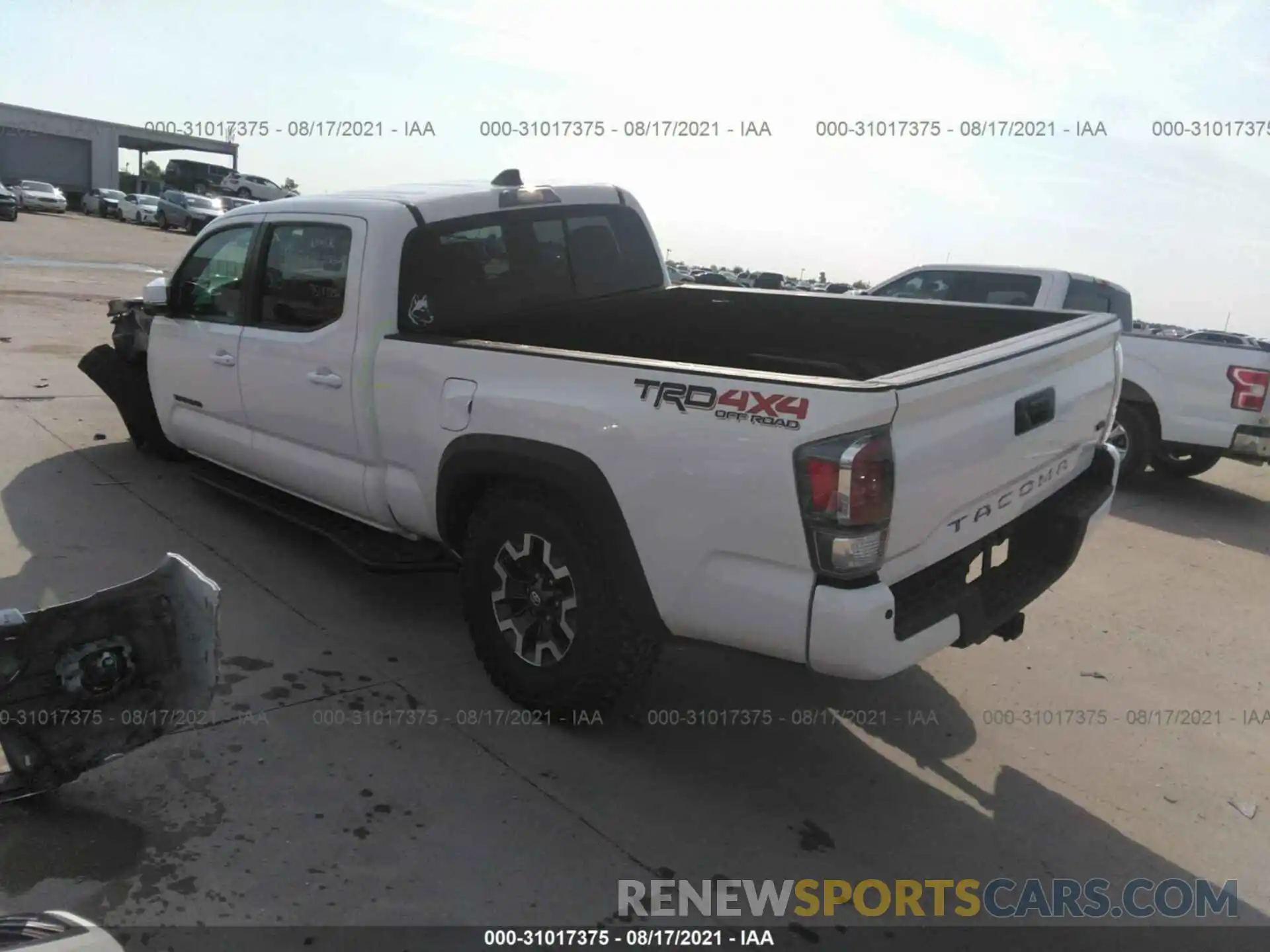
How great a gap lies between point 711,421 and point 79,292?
615 inches

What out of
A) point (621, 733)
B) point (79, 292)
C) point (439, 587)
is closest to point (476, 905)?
point (621, 733)

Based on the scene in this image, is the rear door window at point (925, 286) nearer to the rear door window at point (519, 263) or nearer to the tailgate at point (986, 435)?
the rear door window at point (519, 263)

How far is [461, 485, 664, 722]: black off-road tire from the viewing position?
3322 millimetres

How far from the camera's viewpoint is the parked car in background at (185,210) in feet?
121

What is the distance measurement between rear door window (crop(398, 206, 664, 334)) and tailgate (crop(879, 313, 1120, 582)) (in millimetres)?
2169

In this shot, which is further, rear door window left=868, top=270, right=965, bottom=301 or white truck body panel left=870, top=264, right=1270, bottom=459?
rear door window left=868, top=270, right=965, bottom=301

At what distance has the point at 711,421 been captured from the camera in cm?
288

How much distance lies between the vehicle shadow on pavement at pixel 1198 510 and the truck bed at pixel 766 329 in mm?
3957

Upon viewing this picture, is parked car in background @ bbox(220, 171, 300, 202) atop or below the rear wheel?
atop

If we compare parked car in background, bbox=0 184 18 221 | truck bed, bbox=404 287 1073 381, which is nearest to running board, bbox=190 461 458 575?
truck bed, bbox=404 287 1073 381

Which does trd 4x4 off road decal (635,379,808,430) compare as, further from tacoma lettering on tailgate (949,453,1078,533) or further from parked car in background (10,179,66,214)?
parked car in background (10,179,66,214)

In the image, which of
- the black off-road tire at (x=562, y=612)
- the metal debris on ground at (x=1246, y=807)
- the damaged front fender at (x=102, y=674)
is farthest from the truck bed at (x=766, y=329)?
the metal debris on ground at (x=1246, y=807)

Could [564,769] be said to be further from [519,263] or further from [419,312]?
[519,263]

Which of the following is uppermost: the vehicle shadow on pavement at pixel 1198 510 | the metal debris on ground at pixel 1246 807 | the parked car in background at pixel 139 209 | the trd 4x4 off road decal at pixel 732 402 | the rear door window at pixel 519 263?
the parked car in background at pixel 139 209
